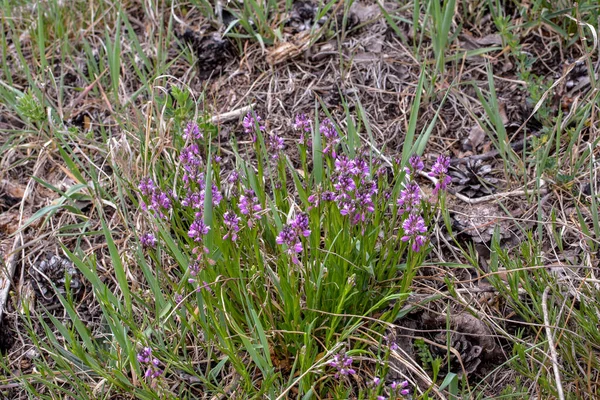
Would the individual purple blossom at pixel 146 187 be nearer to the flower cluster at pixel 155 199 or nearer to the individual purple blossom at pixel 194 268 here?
the flower cluster at pixel 155 199

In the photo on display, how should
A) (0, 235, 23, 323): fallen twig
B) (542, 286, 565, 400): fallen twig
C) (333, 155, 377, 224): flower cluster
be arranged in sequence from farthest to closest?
(0, 235, 23, 323): fallen twig, (333, 155, 377, 224): flower cluster, (542, 286, 565, 400): fallen twig

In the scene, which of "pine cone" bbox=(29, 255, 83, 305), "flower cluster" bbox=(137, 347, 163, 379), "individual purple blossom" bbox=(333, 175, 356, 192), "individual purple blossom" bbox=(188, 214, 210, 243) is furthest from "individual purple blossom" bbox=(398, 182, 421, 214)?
"pine cone" bbox=(29, 255, 83, 305)

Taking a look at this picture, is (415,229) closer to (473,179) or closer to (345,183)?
(345,183)

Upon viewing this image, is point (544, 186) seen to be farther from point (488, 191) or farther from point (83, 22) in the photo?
point (83, 22)

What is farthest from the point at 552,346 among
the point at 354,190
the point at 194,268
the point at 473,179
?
the point at 194,268

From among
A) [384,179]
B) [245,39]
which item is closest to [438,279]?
[384,179]

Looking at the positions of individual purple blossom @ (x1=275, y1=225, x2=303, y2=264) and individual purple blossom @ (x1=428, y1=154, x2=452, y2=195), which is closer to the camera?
individual purple blossom @ (x1=275, y1=225, x2=303, y2=264)

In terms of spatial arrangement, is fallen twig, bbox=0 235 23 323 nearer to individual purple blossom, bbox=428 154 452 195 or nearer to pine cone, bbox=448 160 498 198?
individual purple blossom, bbox=428 154 452 195
